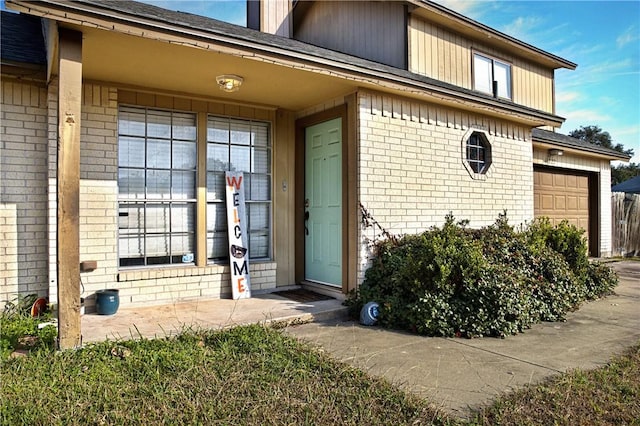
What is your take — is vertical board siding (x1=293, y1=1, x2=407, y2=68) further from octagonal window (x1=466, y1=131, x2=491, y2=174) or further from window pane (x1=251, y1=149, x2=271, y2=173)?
window pane (x1=251, y1=149, x2=271, y2=173)

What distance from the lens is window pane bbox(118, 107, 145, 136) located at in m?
5.73

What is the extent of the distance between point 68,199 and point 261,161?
11.2ft

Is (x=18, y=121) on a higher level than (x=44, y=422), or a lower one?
higher

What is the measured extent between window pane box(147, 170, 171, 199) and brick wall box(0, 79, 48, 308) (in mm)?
1200

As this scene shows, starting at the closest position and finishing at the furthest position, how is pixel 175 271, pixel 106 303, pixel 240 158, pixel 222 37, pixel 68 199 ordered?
1. pixel 68 199
2. pixel 222 37
3. pixel 106 303
4. pixel 175 271
5. pixel 240 158

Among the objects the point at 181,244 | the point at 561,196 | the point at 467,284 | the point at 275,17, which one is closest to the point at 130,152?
the point at 181,244

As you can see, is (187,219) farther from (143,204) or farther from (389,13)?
(389,13)

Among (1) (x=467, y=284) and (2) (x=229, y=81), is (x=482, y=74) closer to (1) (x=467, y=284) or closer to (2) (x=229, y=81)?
(1) (x=467, y=284)

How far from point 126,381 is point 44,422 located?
648 millimetres

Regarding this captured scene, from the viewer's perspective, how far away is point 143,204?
5.84m

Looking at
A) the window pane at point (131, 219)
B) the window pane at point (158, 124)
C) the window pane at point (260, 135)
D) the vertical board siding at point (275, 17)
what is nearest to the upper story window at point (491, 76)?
the vertical board siding at point (275, 17)

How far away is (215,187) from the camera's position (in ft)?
21.0

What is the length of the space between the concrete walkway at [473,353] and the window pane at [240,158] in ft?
8.85

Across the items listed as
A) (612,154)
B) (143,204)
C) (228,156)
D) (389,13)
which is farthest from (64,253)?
(612,154)
